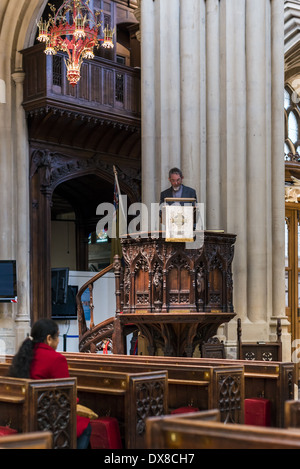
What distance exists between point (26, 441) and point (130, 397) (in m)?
2.34

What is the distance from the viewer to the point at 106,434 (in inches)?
205

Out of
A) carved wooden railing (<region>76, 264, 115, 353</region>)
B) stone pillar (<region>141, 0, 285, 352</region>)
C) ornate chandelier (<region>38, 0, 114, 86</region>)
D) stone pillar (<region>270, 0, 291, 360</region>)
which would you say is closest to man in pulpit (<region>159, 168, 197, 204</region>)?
carved wooden railing (<region>76, 264, 115, 353</region>)

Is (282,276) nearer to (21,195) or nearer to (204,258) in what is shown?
(204,258)

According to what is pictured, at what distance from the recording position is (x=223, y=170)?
10914mm

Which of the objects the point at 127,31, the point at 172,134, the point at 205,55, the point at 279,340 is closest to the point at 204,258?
the point at 279,340

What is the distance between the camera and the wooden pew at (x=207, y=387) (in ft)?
17.9

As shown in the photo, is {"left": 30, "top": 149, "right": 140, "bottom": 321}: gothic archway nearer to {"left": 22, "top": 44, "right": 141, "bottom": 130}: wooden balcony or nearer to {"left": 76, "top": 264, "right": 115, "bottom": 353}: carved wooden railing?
{"left": 22, "top": 44, "right": 141, "bottom": 130}: wooden balcony

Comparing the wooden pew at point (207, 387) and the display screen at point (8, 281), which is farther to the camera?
the display screen at point (8, 281)

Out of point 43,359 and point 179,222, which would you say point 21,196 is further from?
point 43,359

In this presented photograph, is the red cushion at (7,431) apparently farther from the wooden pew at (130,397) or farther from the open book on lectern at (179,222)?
the open book on lectern at (179,222)

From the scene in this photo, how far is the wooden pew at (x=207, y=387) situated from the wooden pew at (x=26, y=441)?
279 centimetres

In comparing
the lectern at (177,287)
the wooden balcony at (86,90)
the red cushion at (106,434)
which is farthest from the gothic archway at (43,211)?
the red cushion at (106,434)
